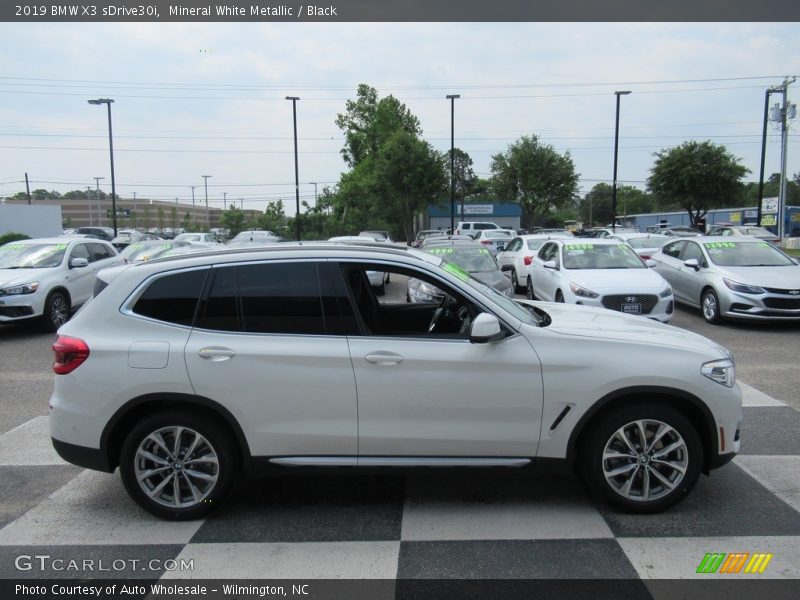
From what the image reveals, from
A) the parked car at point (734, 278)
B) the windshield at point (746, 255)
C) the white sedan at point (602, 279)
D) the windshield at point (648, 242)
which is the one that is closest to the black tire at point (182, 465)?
the white sedan at point (602, 279)

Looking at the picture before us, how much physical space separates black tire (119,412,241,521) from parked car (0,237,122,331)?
8126 millimetres

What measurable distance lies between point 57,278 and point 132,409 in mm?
8698

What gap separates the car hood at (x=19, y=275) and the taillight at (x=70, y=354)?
792 centimetres

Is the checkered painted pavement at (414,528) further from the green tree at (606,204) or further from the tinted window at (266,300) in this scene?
the green tree at (606,204)

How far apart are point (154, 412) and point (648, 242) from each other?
1849 cm

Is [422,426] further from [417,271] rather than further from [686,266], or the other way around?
[686,266]

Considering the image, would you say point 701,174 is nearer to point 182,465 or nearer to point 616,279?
point 616,279

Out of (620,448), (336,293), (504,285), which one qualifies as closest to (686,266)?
(504,285)

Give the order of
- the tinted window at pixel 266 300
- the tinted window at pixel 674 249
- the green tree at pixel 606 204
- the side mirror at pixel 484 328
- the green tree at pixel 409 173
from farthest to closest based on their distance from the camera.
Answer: the green tree at pixel 606 204 < the green tree at pixel 409 173 < the tinted window at pixel 674 249 < the tinted window at pixel 266 300 < the side mirror at pixel 484 328

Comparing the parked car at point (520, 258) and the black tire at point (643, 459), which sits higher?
the parked car at point (520, 258)

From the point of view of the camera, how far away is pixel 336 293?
389cm

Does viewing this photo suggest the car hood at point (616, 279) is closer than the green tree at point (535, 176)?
Yes

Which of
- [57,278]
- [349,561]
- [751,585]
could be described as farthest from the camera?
[57,278]

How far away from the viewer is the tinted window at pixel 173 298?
3.86 metres
